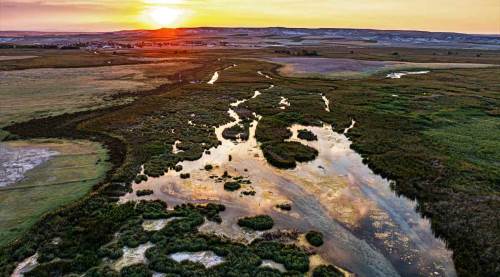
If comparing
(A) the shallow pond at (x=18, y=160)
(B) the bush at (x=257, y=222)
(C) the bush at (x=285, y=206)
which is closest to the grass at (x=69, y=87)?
(A) the shallow pond at (x=18, y=160)

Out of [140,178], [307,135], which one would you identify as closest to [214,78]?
[307,135]

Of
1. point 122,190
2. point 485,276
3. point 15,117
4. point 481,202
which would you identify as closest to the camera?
point 485,276

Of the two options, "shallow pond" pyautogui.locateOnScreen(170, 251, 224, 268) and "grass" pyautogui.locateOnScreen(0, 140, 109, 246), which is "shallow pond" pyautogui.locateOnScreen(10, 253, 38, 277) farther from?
"shallow pond" pyautogui.locateOnScreen(170, 251, 224, 268)

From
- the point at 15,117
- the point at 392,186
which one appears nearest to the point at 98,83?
the point at 15,117

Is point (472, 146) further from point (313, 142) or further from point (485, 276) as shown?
point (485, 276)

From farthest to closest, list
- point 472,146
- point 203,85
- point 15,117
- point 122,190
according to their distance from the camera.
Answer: point 203,85 < point 15,117 < point 472,146 < point 122,190

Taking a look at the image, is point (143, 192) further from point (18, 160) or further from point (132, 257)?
point (18, 160)

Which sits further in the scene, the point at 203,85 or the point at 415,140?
the point at 203,85
